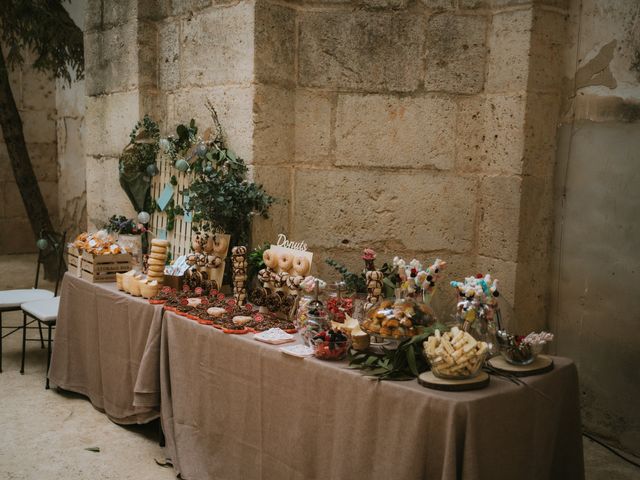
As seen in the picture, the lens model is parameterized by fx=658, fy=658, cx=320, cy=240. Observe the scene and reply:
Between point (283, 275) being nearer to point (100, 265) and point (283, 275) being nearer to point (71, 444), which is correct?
point (100, 265)

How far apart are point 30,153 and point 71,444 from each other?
7408 millimetres

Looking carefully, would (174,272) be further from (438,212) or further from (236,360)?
(438,212)

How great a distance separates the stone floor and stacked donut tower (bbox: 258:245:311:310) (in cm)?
107

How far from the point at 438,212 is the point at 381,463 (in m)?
1.97

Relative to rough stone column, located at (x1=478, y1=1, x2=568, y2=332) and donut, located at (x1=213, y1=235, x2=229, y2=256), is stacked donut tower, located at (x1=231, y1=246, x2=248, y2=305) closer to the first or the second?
donut, located at (x1=213, y1=235, x2=229, y2=256)

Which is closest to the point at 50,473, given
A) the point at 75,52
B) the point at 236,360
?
the point at 236,360

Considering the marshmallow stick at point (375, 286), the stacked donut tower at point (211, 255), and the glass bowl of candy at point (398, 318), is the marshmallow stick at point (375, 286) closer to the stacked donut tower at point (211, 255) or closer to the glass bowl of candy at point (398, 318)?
the glass bowl of candy at point (398, 318)

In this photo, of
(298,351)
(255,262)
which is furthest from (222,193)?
(298,351)

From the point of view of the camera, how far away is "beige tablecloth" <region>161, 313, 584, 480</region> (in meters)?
2.29

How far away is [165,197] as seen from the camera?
4551 millimetres

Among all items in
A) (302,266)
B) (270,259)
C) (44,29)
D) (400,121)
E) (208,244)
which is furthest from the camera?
(44,29)

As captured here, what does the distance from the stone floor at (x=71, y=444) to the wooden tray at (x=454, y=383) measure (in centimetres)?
157

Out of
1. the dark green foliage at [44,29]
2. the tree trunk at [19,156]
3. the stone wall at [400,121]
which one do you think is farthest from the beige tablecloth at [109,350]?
the dark green foliage at [44,29]

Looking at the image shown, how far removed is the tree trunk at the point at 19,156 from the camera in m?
7.64
